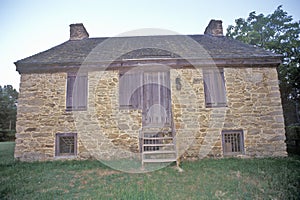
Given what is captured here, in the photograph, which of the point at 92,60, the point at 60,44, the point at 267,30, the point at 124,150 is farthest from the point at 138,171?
the point at 267,30

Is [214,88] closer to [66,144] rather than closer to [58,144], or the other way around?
[66,144]

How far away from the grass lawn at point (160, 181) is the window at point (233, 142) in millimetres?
861

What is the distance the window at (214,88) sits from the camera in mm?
7172

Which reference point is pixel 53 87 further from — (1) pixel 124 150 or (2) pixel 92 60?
(1) pixel 124 150

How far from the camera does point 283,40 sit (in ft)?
43.0

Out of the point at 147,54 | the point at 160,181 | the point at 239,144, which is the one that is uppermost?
the point at 147,54

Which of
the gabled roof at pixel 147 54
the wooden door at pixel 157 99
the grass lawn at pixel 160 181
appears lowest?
the grass lawn at pixel 160 181

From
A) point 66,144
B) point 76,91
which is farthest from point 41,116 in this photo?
point 76,91

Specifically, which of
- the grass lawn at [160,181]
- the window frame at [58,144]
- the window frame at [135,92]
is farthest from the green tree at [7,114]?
the window frame at [135,92]

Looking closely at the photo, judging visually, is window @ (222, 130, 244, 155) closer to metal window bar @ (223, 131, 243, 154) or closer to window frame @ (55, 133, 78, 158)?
metal window bar @ (223, 131, 243, 154)

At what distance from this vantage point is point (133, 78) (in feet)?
24.5

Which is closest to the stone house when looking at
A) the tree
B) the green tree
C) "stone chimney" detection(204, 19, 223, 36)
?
"stone chimney" detection(204, 19, 223, 36)

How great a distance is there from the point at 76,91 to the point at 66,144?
2047 millimetres

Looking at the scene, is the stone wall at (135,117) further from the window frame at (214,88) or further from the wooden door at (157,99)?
the wooden door at (157,99)
